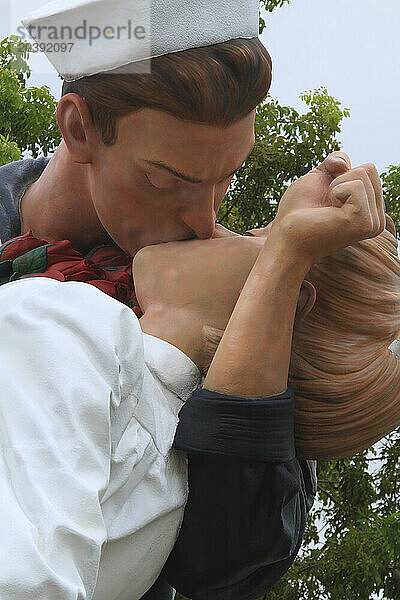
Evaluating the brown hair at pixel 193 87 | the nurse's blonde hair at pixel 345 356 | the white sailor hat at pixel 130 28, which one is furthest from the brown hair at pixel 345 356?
the white sailor hat at pixel 130 28

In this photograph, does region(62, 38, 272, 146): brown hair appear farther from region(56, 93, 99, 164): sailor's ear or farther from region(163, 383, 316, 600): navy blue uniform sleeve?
region(163, 383, 316, 600): navy blue uniform sleeve

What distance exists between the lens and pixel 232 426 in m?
1.19

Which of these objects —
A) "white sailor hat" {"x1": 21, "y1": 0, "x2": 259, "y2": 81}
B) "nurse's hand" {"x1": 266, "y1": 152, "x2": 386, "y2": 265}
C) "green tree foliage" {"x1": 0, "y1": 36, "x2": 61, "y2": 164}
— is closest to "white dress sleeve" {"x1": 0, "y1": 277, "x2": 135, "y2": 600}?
"nurse's hand" {"x1": 266, "y1": 152, "x2": 386, "y2": 265}

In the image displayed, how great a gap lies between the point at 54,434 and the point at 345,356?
0.47 m

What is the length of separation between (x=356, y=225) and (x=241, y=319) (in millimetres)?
181

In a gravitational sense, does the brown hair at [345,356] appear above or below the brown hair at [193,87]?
below

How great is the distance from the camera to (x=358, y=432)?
134 centimetres

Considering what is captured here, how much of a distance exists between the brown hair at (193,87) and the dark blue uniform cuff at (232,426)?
377 mm

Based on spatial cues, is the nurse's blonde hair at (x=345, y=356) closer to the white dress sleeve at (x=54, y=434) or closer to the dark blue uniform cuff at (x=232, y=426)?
the dark blue uniform cuff at (x=232, y=426)

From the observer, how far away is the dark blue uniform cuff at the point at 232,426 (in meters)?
1.19

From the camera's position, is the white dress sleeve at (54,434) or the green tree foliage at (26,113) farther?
the green tree foliage at (26,113)

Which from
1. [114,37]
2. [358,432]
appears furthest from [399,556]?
[114,37]

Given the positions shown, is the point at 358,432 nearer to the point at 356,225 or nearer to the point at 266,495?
the point at 266,495

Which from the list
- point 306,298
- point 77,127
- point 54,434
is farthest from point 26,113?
point 54,434
